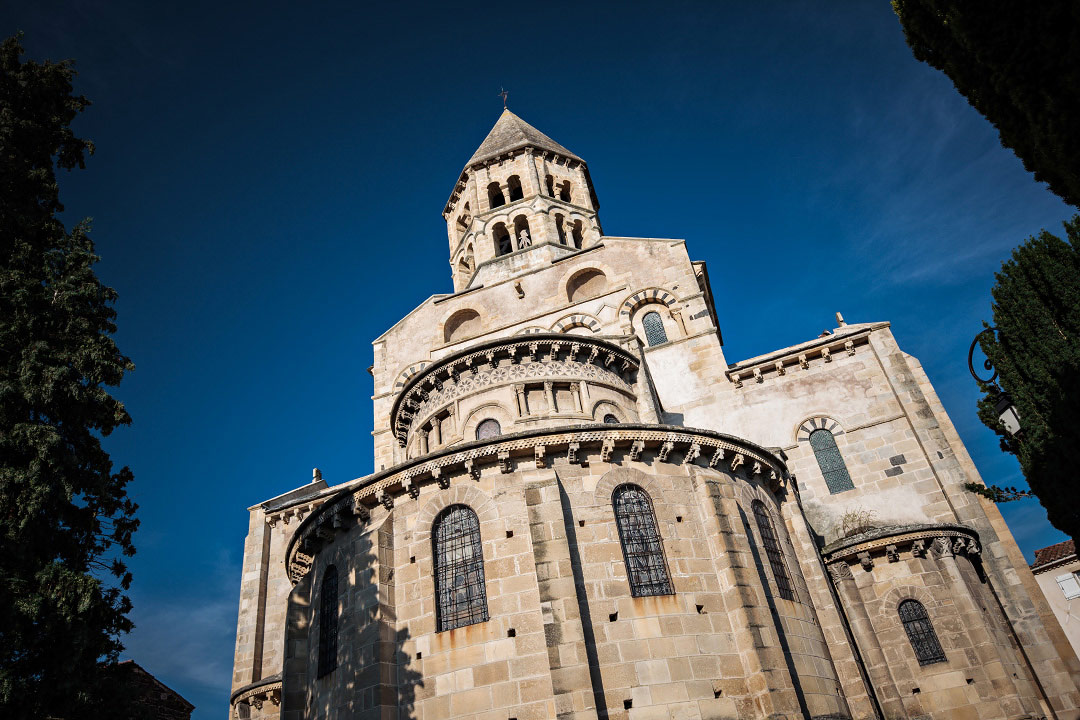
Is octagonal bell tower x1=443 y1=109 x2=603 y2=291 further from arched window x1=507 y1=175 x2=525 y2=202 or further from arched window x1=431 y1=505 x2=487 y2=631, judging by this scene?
arched window x1=431 y1=505 x2=487 y2=631

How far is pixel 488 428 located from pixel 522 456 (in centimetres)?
478

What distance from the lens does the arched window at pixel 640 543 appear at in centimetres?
1309

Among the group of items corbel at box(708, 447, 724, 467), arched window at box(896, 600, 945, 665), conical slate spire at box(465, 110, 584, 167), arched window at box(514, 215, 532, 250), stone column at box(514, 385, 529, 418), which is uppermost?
conical slate spire at box(465, 110, 584, 167)

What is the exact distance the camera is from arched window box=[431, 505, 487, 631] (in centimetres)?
1299

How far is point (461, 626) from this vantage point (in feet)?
42.0

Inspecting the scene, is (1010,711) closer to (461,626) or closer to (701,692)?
(701,692)

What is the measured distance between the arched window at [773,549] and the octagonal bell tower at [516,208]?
1848 cm

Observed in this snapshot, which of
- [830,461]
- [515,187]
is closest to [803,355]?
[830,461]

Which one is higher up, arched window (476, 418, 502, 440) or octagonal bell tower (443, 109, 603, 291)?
octagonal bell tower (443, 109, 603, 291)

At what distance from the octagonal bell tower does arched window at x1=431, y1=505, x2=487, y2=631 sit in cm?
1919

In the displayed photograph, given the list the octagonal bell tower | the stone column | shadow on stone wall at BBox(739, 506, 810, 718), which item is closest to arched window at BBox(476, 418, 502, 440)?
the stone column

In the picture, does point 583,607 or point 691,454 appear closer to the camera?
point 583,607

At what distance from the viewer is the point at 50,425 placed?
1222 centimetres

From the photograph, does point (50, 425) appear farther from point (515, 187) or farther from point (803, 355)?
point (515, 187)
